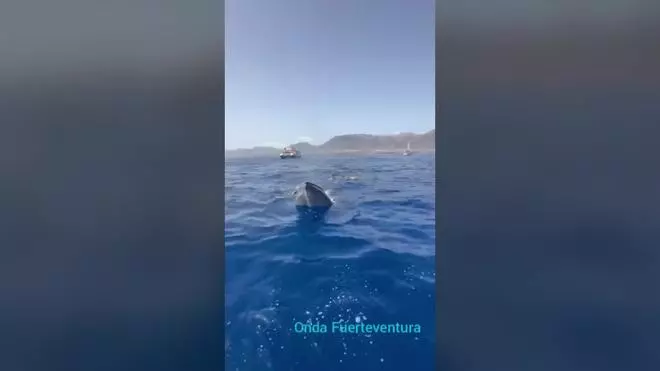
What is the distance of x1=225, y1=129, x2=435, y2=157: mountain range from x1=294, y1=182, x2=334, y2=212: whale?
0.52 ft

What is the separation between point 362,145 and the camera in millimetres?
2344

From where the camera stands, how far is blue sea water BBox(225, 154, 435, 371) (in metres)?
2.29

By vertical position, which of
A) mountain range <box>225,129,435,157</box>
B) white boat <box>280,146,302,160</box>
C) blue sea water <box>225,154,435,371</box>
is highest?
mountain range <box>225,129,435,157</box>

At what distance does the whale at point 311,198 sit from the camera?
2.34 metres

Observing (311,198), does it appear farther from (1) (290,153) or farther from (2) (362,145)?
(2) (362,145)
